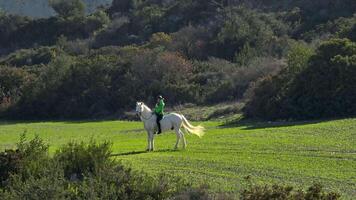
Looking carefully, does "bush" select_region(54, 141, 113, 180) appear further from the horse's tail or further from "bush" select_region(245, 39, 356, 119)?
"bush" select_region(245, 39, 356, 119)

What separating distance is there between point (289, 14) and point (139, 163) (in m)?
58.6

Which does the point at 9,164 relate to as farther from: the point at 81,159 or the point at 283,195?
the point at 283,195

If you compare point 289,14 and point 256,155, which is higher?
point 289,14

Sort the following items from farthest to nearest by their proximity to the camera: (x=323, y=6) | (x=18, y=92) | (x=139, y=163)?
(x=323, y=6)
(x=18, y=92)
(x=139, y=163)

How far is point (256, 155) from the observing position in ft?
88.8

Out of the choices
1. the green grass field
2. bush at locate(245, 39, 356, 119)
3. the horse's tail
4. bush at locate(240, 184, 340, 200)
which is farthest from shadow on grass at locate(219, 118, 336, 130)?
bush at locate(240, 184, 340, 200)

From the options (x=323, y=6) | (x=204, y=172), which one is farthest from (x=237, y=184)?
(x=323, y=6)

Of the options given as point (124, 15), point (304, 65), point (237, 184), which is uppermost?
point (124, 15)

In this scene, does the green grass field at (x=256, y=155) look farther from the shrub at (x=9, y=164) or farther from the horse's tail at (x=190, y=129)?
the shrub at (x=9, y=164)

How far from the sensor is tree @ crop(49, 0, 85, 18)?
105375 millimetres

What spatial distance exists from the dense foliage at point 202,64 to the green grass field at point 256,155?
4.89 metres

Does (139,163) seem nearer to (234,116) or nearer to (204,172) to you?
(204,172)

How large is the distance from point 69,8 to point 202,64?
147ft

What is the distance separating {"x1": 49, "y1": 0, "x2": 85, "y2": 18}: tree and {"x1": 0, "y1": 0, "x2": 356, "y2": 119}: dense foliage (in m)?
11.0
